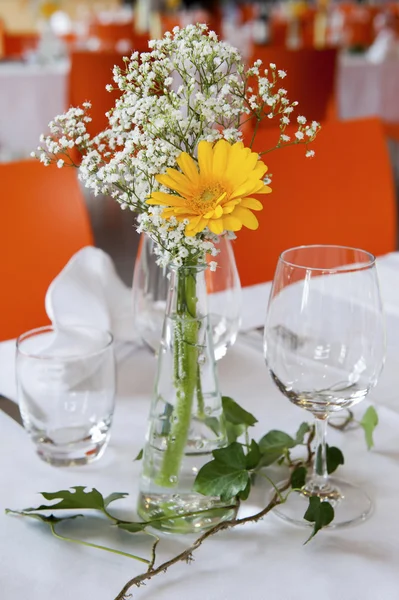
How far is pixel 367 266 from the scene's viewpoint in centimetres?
68

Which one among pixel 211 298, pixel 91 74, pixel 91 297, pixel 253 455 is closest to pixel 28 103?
pixel 91 74

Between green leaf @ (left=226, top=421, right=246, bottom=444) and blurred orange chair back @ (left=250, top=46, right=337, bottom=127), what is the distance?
118 inches

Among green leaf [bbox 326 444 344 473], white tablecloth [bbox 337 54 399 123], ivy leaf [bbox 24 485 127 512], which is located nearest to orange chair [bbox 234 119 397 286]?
green leaf [bbox 326 444 344 473]

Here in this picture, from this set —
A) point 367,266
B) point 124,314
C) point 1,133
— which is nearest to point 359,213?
point 124,314

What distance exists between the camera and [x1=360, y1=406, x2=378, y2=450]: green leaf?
2.68 feet

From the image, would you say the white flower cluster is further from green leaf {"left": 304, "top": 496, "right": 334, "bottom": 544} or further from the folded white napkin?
the folded white napkin

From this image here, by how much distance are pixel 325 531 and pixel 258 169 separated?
31cm

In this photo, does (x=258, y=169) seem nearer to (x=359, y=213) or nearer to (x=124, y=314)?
(x=124, y=314)

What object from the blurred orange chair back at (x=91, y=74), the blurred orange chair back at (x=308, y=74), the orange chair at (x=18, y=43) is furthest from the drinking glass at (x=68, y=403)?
the orange chair at (x=18, y=43)

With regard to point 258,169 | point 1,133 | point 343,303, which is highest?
point 258,169

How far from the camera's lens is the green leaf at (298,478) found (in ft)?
2.38

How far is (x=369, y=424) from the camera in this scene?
82 cm

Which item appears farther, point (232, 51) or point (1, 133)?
point (1, 133)

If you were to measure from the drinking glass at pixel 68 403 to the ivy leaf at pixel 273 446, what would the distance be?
0.51 ft
